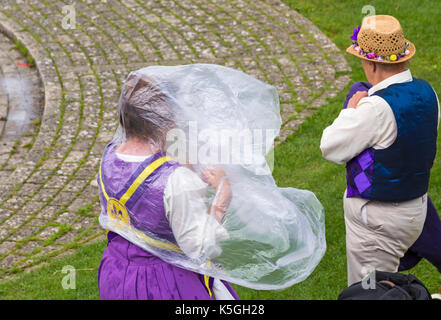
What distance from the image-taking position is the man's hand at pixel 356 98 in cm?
366

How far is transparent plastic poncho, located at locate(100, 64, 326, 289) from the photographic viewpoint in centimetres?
308

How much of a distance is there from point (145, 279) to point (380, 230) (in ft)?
4.56

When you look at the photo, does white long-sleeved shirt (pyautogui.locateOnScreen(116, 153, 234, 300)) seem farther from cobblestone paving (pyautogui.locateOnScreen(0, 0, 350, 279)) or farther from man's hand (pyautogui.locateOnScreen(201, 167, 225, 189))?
cobblestone paving (pyautogui.locateOnScreen(0, 0, 350, 279))

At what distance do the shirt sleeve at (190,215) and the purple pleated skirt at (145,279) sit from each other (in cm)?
22

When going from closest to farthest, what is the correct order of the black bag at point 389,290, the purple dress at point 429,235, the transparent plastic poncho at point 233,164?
the black bag at point 389,290 → the transparent plastic poncho at point 233,164 → the purple dress at point 429,235

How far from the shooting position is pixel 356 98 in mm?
3684

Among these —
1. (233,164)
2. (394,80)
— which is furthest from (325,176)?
(233,164)

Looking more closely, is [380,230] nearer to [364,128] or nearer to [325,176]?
[364,128]

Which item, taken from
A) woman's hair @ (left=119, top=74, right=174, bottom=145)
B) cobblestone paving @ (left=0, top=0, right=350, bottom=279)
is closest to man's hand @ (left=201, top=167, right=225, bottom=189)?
woman's hair @ (left=119, top=74, right=174, bottom=145)

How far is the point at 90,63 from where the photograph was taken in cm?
794

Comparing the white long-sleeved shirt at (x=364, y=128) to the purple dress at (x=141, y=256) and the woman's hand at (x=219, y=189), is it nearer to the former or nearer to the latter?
the woman's hand at (x=219, y=189)

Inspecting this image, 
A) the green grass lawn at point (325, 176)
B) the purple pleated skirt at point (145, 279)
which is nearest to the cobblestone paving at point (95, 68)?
the green grass lawn at point (325, 176)
